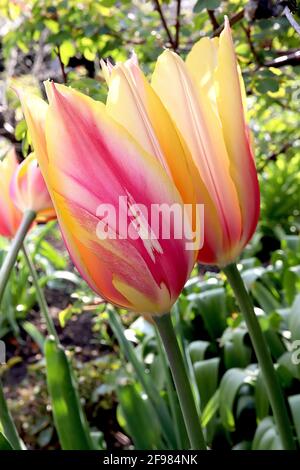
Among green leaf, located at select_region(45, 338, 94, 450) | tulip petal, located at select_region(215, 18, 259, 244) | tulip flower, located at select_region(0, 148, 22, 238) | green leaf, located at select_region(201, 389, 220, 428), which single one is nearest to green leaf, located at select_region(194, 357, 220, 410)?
green leaf, located at select_region(201, 389, 220, 428)

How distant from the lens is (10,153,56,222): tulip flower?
0.58 meters

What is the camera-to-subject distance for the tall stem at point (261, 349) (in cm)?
46

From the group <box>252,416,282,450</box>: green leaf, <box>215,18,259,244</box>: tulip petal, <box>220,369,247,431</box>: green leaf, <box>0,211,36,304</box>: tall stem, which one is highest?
<box>215,18,259,244</box>: tulip petal

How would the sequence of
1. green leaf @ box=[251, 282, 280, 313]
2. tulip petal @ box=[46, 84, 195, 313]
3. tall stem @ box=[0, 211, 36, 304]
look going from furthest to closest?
green leaf @ box=[251, 282, 280, 313] < tall stem @ box=[0, 211, 36, 304] < tulip petal @ box=[46, 84, 195, 313]

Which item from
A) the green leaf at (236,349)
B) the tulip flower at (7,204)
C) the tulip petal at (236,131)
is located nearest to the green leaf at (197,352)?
the green leaf at (236,349)

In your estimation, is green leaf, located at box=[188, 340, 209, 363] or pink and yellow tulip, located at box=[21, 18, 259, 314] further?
green leaf, located at box=[188, 340, 209, 363]

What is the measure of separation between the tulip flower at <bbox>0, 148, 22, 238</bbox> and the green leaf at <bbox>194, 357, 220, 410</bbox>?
0.71 m

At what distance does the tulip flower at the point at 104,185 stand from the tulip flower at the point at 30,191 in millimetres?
194

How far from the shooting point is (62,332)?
2490mm

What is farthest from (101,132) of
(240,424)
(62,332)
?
(62,332)

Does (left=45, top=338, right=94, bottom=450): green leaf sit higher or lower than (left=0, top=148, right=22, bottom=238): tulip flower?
lower

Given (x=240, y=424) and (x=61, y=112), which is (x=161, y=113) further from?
(x=240, y=424)

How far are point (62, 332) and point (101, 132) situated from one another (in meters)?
2.19

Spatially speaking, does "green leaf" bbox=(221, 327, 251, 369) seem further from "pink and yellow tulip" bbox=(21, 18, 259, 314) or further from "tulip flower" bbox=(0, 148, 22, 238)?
"pink and yellow tulip" bbox=(21, 18, 259, 314)
